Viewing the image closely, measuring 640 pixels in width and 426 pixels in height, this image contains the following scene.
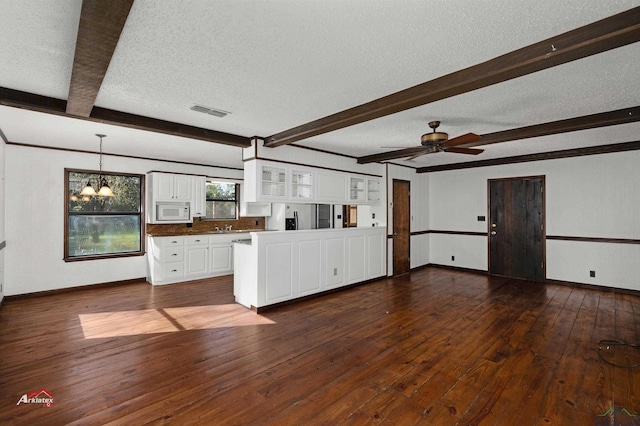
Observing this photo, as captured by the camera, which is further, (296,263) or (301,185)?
(301,185)

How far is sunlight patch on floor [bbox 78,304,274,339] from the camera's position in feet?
12.2

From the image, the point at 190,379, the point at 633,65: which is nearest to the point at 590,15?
the point at 633,65

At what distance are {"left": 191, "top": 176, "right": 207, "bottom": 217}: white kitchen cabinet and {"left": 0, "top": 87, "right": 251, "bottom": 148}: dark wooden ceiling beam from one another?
104 inches

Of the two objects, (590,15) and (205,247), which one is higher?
(590,15)

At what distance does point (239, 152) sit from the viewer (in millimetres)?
5738

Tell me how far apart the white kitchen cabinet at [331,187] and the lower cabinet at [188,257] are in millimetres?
2657

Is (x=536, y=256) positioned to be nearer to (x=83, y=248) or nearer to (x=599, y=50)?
(x=599, y=50)

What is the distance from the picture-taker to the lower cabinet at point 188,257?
5.99 metres

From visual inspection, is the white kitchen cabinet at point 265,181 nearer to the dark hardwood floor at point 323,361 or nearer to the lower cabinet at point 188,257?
the dark hardwood floor at point 323,361

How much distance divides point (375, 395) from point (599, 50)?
9.21 feet

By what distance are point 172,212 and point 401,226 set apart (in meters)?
4.93

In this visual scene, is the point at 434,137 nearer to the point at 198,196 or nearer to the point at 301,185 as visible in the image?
the point at 301,185

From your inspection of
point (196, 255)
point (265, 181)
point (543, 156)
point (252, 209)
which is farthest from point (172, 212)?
point (543, 156)

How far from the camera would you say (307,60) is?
2273mm
